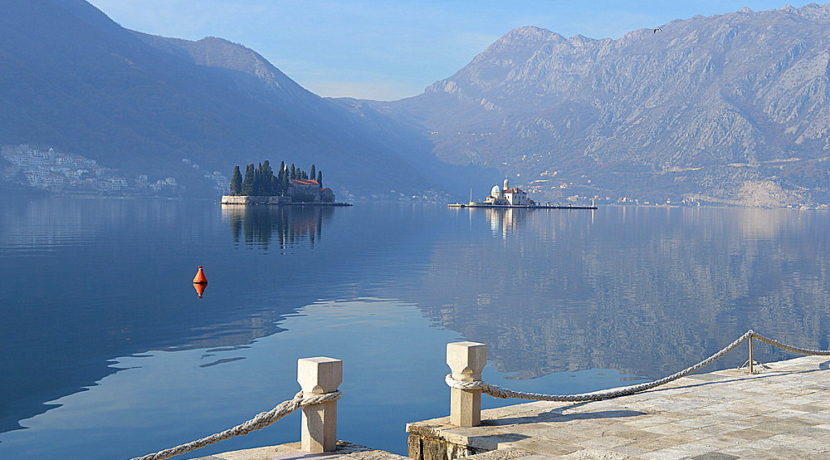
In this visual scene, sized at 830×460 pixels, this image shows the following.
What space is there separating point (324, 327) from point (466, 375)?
26.4m

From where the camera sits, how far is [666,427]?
55.8 ft

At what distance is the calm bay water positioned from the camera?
25.8 m

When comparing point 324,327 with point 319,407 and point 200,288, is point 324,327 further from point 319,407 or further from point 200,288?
point 319,407

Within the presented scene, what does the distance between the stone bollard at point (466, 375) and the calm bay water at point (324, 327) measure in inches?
257

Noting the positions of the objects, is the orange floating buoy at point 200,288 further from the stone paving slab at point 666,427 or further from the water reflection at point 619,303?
the stone paving slab at point 666,427

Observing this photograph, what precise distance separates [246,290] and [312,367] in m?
45.0

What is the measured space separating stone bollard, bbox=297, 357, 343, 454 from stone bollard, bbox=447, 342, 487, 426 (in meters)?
2.82

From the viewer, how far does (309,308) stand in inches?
1946

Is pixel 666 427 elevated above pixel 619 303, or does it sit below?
above

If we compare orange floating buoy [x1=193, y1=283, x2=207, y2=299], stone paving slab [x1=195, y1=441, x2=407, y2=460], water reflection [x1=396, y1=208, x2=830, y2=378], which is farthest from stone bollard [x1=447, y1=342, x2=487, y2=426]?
orange floating buoy [x1=193, y1=283, x2=207, y2=299]

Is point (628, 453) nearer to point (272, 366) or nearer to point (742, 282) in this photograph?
point (272, 366)

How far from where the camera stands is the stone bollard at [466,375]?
16.6 metres

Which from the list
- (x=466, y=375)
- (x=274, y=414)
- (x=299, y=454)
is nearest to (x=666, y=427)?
(x=466, y=375)

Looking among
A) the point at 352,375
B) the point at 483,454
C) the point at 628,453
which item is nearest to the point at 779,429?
the point at 628,453
